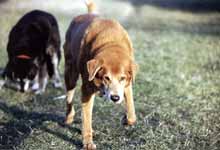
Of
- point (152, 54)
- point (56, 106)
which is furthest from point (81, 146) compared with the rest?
point (152, 54)

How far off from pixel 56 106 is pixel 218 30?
900 centimetres

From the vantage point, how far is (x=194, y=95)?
802 cm

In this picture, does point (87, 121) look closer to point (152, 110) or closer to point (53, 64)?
point (152, 110)

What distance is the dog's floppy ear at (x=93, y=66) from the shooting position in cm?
513

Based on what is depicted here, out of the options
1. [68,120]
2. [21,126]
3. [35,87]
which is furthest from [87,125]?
[35,87]

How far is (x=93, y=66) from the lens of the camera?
513cm

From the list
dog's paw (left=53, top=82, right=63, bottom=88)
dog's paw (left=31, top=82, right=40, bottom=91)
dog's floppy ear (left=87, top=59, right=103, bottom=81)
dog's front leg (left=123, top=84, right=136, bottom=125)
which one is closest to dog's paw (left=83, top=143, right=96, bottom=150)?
dog's front leg (left=123, top=84, right=136, bottom=125)

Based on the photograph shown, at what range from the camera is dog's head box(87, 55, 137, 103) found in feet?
16.9

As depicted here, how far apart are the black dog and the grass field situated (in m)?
0.31

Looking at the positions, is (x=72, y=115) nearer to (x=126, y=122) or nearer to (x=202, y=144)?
(x=126, y=122)

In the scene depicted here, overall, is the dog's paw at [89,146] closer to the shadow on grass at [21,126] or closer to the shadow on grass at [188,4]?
the shadow on grass at [21,126]

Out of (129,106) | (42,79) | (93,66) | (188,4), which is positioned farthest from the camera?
(188,4)

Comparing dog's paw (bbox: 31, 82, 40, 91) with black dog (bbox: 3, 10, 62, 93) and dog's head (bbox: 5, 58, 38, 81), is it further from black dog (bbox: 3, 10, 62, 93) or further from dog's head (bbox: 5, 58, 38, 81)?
dog's head (bbox: 5, 58, 38, 81)

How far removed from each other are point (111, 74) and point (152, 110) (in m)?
2.19
